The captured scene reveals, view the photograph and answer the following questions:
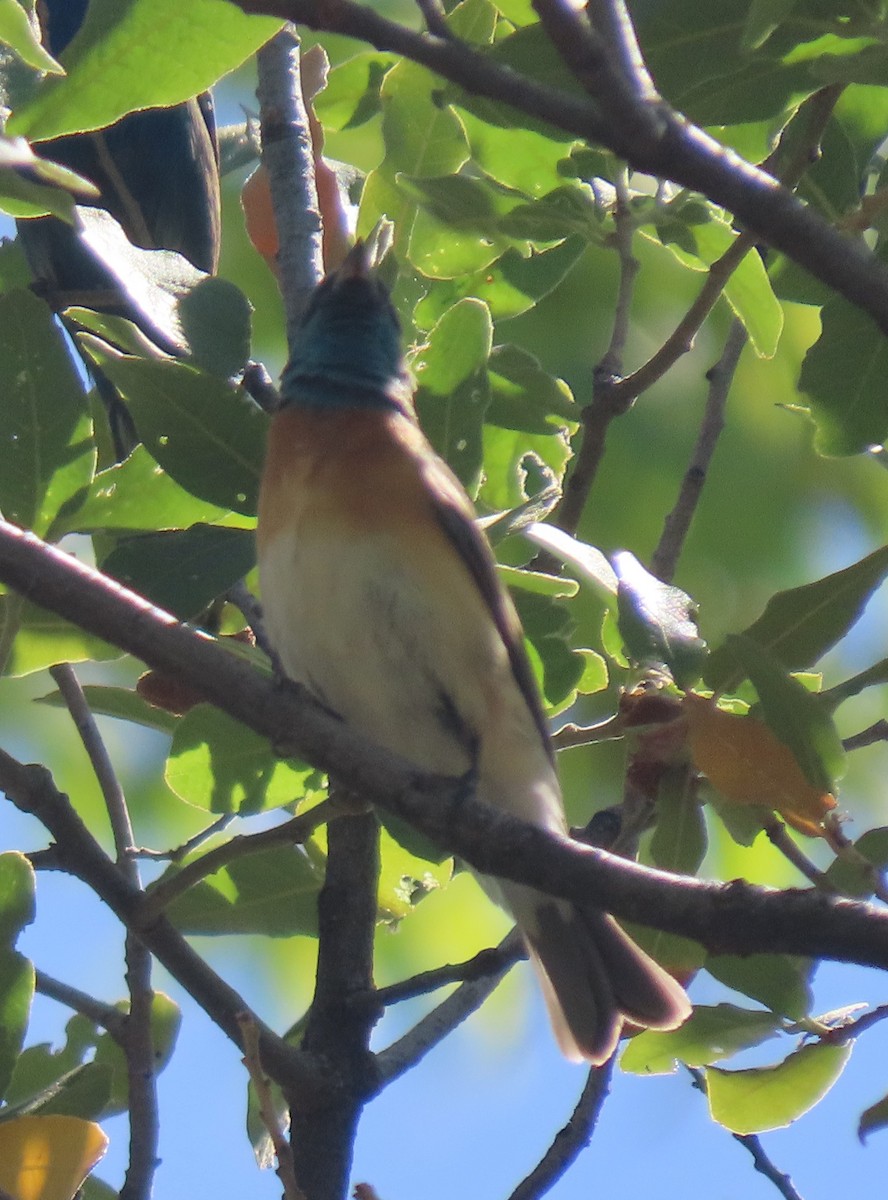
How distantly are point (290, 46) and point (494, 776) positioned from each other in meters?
1.92

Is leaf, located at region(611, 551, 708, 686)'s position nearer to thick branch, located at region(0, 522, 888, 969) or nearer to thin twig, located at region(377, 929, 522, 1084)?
thick branch, located at region(0, 522, 888, 969)

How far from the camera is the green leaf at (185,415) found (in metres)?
2.51

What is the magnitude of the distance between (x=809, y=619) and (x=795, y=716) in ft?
0.96

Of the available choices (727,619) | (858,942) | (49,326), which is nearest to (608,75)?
(858,942)

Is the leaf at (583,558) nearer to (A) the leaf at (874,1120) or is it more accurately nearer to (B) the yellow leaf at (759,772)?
(B) the yellow leaf at (759,772)

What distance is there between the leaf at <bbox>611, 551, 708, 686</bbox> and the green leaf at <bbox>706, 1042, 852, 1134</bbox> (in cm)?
61

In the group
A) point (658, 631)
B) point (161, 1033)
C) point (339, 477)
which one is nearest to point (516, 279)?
point (339, 477)

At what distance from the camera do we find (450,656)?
9.96ft

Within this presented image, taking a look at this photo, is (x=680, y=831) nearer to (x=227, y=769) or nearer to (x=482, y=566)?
(x=482, y=566)

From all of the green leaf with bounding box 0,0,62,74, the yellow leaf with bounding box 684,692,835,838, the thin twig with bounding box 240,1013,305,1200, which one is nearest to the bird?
the yellow leaf with bounding box 684,692,835,838

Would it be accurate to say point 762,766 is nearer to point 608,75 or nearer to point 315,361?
point 608,75

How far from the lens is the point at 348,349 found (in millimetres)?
3582

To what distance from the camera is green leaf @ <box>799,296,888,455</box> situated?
2527mm

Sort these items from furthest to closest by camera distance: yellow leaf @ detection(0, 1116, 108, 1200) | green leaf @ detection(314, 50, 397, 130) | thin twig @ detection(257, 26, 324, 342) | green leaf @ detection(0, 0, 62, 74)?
thin twig @ detection(257, 26, 324, 342)
green leaf @ detection(314, 50, 397, 130)
yellow leaf @ detection(0, 1116, 108, 1200)
green leaf @ detection(0, 0, 62, 74)
